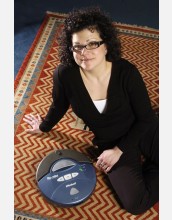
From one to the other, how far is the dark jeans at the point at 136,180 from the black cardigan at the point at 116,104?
76 mm

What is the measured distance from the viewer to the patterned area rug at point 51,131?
5.16ft

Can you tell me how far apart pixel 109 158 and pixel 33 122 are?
55cm

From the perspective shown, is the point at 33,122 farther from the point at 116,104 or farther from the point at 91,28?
the point at 91,28

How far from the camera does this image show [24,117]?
1.97 meters

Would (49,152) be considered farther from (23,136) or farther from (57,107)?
(57,107)

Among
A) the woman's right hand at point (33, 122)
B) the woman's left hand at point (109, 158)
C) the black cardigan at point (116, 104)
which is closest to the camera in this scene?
the black cardigan at point (116, 104)

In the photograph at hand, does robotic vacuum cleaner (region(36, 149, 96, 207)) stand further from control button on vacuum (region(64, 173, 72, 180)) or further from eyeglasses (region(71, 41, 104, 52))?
eyeglasses (region(71, 41, 104, 52))

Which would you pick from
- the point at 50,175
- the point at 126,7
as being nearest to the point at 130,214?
the point at 50,175

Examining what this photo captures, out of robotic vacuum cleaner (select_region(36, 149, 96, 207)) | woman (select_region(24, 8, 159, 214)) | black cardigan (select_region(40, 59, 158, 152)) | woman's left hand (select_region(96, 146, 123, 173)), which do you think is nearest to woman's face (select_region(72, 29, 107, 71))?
woman (select_region(24, 8, 159, 214))

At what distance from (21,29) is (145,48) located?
0.93 meters

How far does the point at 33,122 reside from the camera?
188 centimetres

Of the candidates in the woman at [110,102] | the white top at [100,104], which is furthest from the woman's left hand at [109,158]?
the white top at [100,104]

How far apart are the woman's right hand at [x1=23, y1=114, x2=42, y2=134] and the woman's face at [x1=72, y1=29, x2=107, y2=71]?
0.67 m

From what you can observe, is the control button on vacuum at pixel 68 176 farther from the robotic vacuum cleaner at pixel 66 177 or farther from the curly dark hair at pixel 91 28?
the curly dark hair at pixel 91 28
